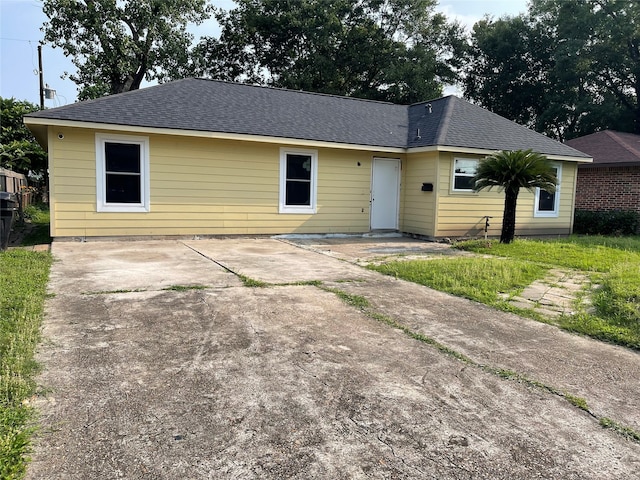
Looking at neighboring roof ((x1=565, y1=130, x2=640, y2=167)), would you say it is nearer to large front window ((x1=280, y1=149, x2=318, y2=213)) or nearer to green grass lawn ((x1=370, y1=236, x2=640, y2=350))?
green grass lawn ((x1=370, y1=236, x2=640, y2=350))

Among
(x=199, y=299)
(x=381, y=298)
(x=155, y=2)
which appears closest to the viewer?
(x=199, y=299)

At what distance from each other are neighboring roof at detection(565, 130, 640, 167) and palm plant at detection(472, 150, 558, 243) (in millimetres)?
6045

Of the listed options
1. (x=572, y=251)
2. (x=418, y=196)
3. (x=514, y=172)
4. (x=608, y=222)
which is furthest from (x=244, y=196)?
(x=608, y=222)

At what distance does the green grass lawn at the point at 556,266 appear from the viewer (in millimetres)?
4855

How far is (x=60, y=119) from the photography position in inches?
353

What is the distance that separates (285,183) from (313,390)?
885cm

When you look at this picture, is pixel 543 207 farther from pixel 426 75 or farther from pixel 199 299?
pixel 426 75

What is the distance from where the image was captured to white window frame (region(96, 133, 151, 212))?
9.73 meters

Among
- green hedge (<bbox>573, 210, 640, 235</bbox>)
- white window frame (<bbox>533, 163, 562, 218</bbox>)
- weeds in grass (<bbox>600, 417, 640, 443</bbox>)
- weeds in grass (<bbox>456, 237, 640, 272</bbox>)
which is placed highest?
white window frame (<bbox>533, 163, 562, 218</bbox>)

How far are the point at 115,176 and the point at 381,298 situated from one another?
6887 mm

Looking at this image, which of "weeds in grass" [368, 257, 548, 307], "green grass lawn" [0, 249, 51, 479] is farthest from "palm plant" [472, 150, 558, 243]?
"green grass lawn" [0, 249, 51, 479]

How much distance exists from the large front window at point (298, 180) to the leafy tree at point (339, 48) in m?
14.5

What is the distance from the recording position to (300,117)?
12.2 metres

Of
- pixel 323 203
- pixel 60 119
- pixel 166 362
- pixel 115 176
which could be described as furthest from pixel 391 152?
pixel 166 362
